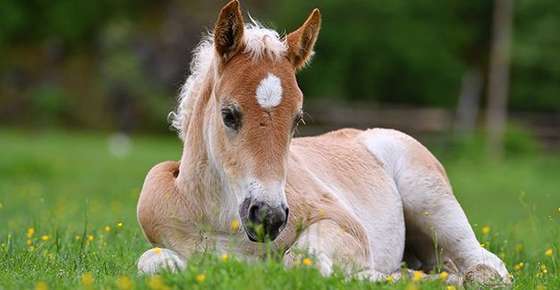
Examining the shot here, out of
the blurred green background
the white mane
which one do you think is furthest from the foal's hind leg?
the blurred green background

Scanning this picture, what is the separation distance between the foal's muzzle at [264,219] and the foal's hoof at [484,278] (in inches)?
55.1

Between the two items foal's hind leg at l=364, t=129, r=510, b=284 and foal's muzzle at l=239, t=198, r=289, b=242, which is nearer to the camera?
foal's muzzle at l=239, t=198, r=289, b=242

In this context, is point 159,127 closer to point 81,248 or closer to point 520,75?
point 520,75

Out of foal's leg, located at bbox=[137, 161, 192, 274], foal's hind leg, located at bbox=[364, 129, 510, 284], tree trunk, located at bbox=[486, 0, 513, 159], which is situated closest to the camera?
foal's leg, located at bbox=[137, 161, 192, 274]

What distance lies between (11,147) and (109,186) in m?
8.00

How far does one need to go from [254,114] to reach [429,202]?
7.55 feet

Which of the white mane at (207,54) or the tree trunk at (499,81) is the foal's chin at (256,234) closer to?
the white mane at (207,54)

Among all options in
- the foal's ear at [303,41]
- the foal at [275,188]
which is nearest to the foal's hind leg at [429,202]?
the foal at [275,188]

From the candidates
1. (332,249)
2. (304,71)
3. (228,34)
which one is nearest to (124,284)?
(332,249)

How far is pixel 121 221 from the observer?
297 inches

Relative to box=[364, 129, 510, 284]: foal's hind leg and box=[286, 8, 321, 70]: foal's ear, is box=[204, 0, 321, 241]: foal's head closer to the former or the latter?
box=[286, 8, 321, 70]: foal's ear

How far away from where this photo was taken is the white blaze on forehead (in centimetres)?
545

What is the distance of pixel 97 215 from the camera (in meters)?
11.1

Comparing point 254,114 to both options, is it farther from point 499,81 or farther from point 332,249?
point 499,81
